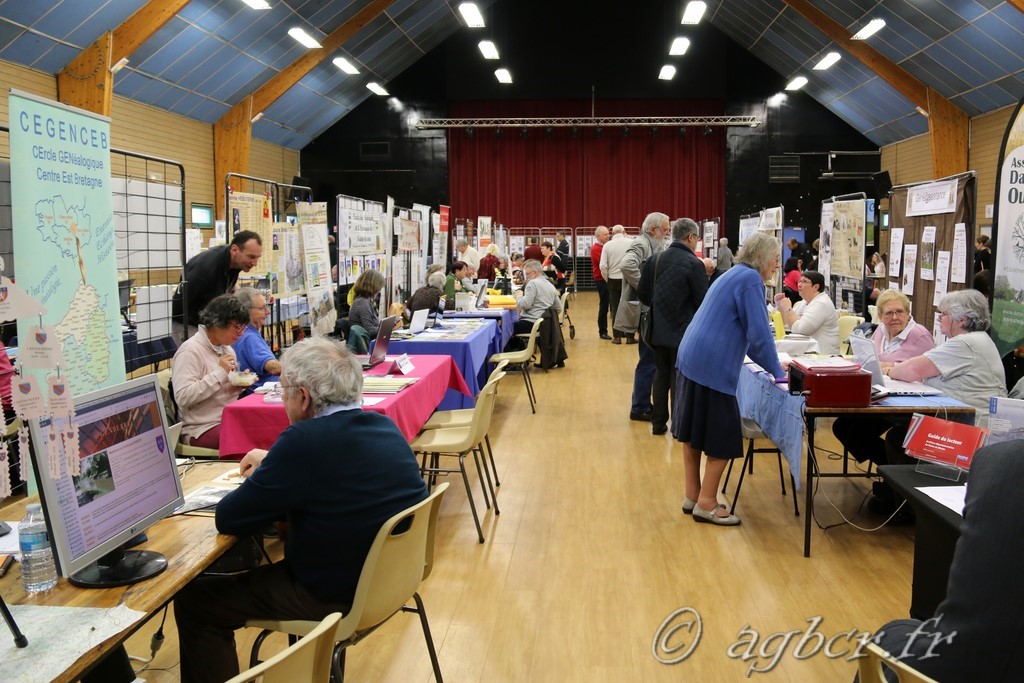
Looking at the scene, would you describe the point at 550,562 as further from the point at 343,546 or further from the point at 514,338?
the point at 514,338

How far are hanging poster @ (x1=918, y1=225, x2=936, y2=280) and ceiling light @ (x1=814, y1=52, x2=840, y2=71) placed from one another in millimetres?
10094

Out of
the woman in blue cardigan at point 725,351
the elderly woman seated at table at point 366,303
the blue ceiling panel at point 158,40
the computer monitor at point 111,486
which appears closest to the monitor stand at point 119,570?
the computer monitor at point 111,486

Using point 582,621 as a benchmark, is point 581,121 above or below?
above

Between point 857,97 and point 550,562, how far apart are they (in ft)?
50.0

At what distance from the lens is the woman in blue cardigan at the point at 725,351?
3.73 metres

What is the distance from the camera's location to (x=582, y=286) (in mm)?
20000

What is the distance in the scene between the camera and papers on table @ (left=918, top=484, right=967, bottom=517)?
2.31 metres

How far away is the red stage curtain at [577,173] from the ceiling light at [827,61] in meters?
4.12

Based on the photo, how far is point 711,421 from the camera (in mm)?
3877

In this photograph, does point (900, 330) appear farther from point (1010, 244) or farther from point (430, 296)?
point (430, 296)

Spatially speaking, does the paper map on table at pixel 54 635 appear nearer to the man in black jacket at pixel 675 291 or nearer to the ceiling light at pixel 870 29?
the man in black jacket at pixel 675 291

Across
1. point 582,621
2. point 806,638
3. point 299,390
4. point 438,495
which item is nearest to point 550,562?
point 582,621

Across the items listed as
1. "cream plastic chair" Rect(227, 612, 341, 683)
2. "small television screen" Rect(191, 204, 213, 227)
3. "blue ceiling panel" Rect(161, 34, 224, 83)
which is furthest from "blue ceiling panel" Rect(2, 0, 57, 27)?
"cream plastic chair" Rect(227, 612, 341, 683)

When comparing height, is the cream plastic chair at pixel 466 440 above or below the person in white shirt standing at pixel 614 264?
below
